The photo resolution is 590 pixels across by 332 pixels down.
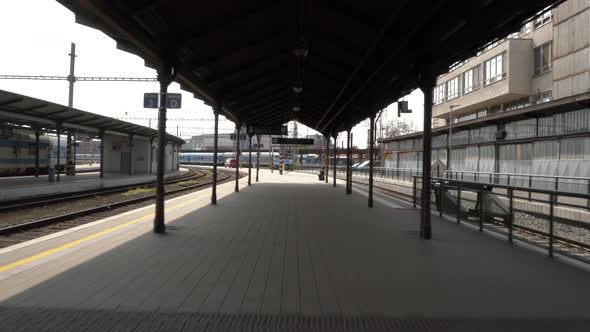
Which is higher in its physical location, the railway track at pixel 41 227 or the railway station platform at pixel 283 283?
the railway station platform at pixel 283 283

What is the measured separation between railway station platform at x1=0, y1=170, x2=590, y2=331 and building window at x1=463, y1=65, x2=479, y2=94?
116 ft

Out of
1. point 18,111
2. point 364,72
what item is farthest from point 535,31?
point 18,111

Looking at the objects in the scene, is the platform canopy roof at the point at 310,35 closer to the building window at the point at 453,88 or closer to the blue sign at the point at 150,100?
the blue sign at the point at 150,100

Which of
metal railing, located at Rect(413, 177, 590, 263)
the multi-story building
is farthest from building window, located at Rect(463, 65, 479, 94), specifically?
metal railing, located at Rect(413, 177, 590, 263)

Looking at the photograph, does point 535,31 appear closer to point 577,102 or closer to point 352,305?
point 577,102

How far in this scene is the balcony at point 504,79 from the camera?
30719 mm

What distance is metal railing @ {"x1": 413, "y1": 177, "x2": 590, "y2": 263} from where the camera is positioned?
17.0 feet

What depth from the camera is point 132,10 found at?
16.8 ft

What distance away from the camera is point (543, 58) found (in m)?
30.4

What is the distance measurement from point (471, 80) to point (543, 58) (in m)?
7.69

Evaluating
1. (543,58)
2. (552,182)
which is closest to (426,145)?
(552,182)

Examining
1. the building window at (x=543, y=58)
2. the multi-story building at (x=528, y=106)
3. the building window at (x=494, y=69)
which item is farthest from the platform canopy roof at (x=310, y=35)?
the building window at (x=494, y=69)

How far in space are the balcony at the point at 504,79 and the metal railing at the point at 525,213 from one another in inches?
925

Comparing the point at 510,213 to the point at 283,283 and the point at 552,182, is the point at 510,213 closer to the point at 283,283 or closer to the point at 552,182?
the point at 283,283
